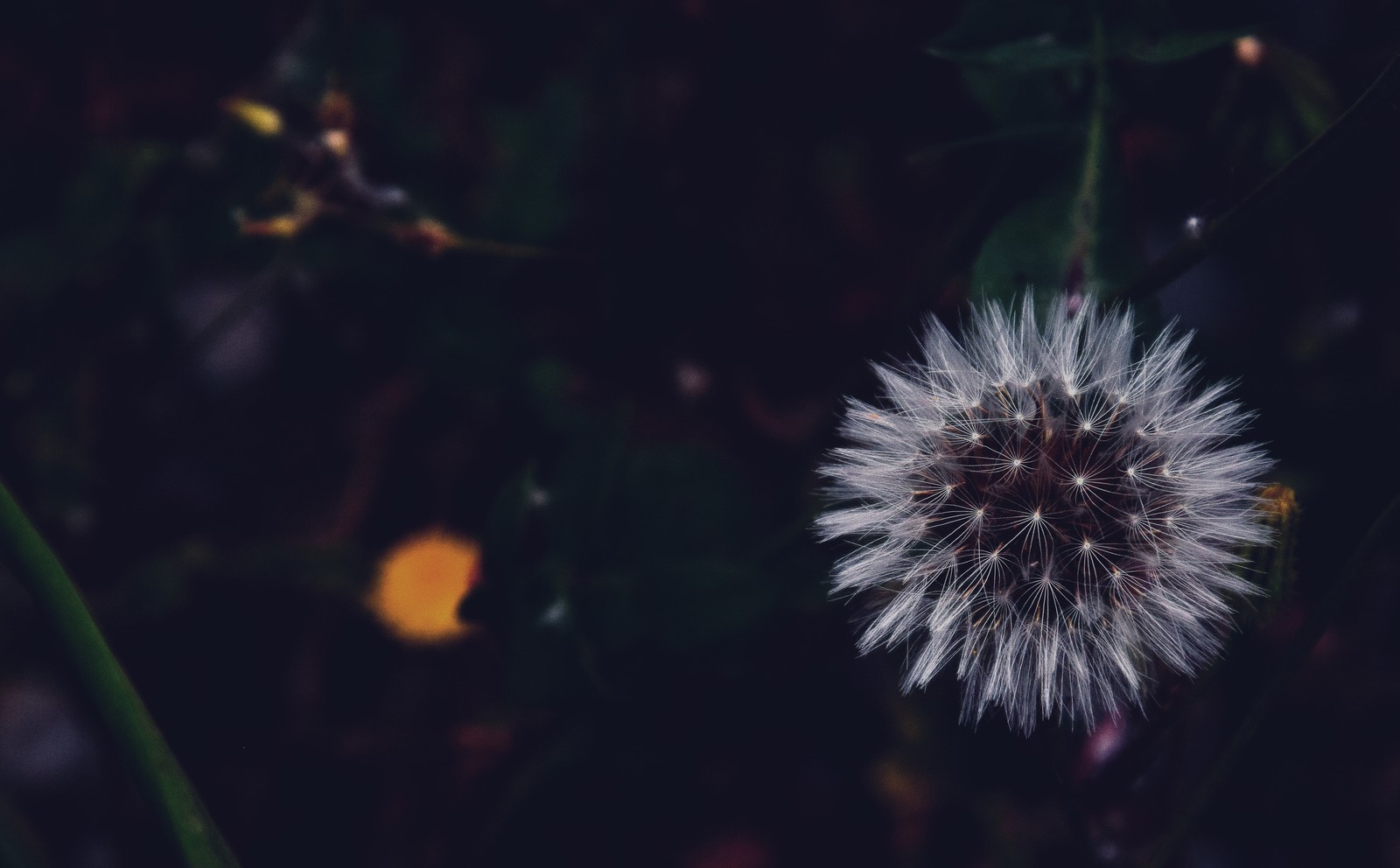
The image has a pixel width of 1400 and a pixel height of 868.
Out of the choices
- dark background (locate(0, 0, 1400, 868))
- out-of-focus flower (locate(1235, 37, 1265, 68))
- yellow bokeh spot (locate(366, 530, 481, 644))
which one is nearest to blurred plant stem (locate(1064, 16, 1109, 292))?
dark background (locate(0, 0, 1400, 868))

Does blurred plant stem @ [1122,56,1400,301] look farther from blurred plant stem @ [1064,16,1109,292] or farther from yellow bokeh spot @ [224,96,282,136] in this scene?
yellow bokeh spot @ [224,96,282,136]

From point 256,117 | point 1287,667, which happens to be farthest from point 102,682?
point 1287,667

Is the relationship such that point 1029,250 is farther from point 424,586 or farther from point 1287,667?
point 424,586

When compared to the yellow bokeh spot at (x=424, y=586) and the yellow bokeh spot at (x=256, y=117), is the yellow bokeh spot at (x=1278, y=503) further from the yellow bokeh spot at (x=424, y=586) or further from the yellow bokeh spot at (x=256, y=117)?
the yellow bokeh spot at (x=256, y=117)

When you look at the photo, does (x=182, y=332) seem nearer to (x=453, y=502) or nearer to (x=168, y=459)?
(x=168, y=459)

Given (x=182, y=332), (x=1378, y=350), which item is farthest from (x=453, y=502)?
(x=1378, y=350)

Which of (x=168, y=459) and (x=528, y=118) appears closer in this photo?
(x=528, y=118)
